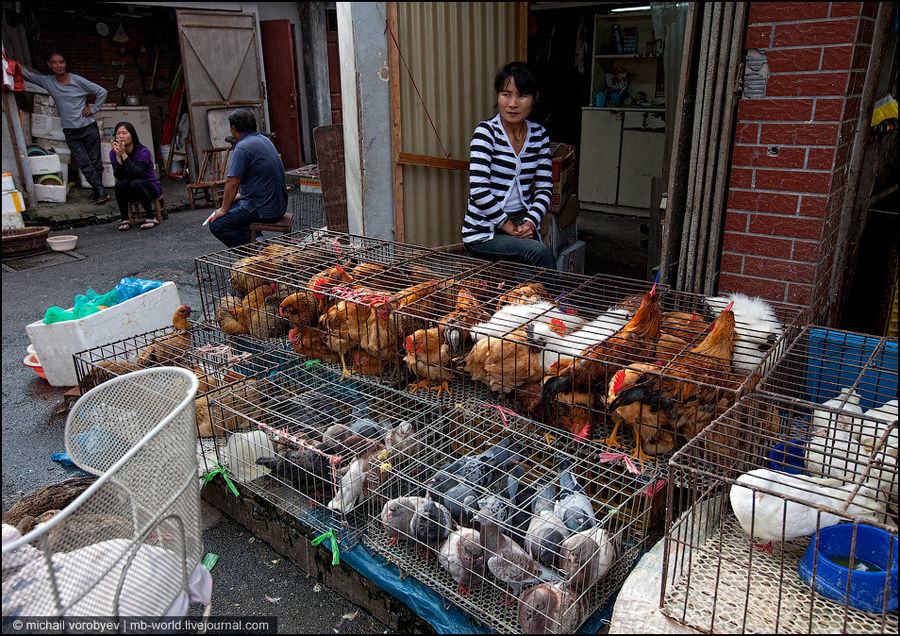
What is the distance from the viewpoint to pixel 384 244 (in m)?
4.43

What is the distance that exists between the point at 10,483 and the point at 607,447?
3.59 metres

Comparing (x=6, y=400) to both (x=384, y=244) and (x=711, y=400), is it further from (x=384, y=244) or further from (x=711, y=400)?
(x=711, y=400)

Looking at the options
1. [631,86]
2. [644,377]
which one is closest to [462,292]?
[644,377]

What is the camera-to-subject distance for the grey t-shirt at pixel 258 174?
20.5ft

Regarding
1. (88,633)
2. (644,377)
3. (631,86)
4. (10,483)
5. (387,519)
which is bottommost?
(10,483)

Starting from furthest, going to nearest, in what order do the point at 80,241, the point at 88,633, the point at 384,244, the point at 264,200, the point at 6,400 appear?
the point at 80,241, the point at 264,200, the point at 6,400, the point at 384,244, the point at 88,633

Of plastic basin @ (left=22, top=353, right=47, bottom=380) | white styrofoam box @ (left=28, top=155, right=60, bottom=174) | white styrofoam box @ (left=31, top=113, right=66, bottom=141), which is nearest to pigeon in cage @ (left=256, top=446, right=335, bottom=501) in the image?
plastic basin @ (left=22, top=353, right=47, bottom=380)

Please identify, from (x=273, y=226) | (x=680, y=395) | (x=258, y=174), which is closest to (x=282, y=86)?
(x=258, y=174)

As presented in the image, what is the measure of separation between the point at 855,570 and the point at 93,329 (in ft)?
16.0

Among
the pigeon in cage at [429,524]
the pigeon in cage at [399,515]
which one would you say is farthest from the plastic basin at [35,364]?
the pigeon in cage at [429,524]

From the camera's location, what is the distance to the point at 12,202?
29.7ft

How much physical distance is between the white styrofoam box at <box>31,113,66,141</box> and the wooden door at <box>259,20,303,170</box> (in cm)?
415

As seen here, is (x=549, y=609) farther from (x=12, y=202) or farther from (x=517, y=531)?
(x=12, y=202)

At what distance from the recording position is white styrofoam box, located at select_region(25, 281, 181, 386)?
4.66m
